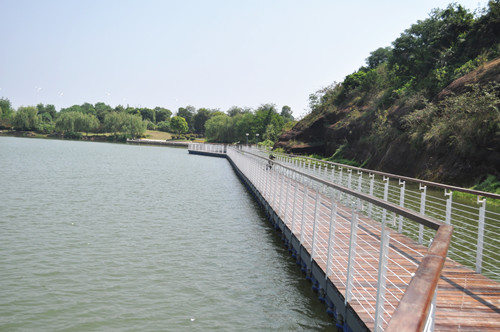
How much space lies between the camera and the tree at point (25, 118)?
5017 inches

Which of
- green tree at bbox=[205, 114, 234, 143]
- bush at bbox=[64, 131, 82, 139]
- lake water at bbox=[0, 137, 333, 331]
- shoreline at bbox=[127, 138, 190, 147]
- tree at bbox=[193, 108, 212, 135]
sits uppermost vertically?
tree at bbox=[193, 108, 212, 135]

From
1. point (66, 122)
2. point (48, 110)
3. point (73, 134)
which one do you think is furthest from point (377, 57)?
point (48, 110)

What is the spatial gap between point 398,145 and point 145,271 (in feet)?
80.4

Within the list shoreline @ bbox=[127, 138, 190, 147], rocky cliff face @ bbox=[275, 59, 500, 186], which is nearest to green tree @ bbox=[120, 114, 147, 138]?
shoreline @ bbox=[127, 138, 190, 147]

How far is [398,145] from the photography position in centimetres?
2992

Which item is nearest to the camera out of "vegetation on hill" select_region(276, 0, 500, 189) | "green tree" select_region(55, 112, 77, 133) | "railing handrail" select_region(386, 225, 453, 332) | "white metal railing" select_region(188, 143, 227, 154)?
"railing handrail" select_region(386, 225, 453, 332)

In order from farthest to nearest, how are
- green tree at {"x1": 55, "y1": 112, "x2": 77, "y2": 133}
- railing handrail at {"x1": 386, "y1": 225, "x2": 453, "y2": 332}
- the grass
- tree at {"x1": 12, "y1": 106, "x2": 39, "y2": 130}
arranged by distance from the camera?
the grass
green tree at {"x1": 55, "y1": 112, "x2": 77, "y2": 133}
tree at {"x1": 12, "y1": 106, "x2": 39, "y2": 130}
railing handrail at {"x1": 386, "y1": 225, "x2": 453, "y2": 332}

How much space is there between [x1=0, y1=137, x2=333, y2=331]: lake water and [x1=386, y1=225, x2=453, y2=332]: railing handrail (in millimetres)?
4623

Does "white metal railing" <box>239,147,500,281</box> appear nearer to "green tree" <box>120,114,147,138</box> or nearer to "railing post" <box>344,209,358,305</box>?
"railing post" <box>344,209,358,305</box>

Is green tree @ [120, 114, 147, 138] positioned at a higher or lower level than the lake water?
higher

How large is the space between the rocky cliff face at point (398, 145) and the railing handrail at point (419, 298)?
2066 cm

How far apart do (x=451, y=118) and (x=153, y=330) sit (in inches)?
883

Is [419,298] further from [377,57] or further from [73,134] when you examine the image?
[73,134]

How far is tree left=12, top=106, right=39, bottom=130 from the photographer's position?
127438 mm
